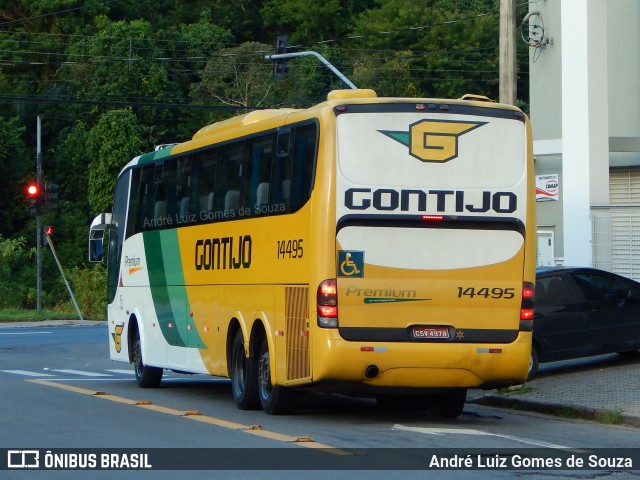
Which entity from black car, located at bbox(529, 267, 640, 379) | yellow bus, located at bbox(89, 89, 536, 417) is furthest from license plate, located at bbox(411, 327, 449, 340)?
black car, located at bbox(529, 267, 640, 379)

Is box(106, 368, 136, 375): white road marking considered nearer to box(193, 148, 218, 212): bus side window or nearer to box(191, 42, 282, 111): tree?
box(193, 148, 218, 212): bus side window

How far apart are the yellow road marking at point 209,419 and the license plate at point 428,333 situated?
195 cm

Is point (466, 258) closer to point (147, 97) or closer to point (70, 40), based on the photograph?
point (147, 97)

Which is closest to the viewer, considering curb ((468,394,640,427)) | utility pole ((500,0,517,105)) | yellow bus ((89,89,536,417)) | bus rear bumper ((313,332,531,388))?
bus rear bumper ((313,332,531,388))

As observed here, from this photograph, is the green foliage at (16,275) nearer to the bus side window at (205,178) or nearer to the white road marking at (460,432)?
the bus side window at (205,178)

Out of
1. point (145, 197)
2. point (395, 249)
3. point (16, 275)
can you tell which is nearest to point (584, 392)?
point (395, 249)

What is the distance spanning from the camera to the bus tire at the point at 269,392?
1480cm

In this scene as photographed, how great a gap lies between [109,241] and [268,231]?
7491mm

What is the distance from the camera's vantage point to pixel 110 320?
72.3 feet

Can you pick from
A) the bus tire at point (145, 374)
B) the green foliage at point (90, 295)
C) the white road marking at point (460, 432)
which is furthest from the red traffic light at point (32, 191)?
the white road marking at point (460, 432)

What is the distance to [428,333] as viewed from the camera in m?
13.7

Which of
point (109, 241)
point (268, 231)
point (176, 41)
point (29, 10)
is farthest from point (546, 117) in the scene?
point (29, 10)

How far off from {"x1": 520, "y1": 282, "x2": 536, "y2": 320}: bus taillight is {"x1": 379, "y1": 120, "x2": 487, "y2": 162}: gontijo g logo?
1.67 m

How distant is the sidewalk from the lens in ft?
50.0
